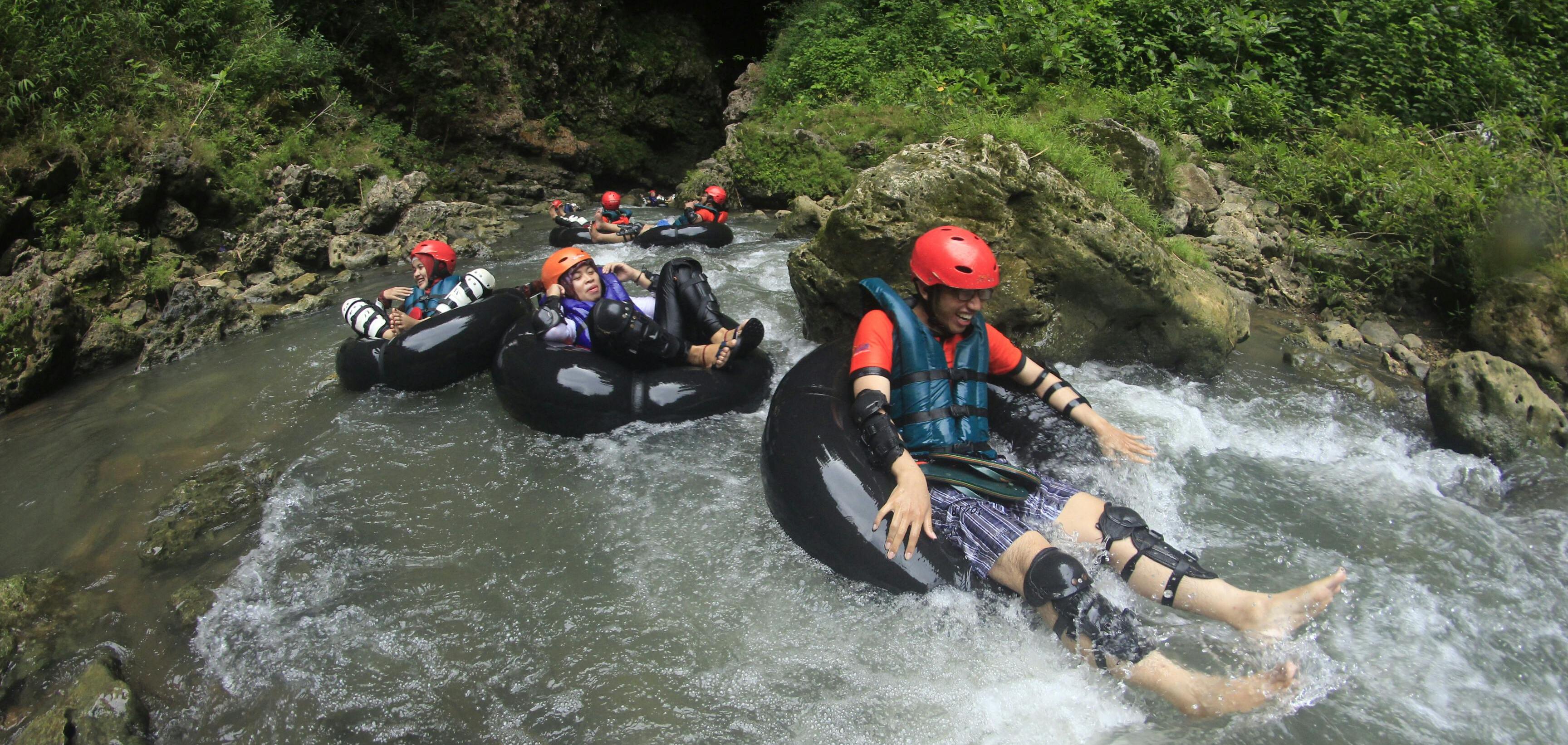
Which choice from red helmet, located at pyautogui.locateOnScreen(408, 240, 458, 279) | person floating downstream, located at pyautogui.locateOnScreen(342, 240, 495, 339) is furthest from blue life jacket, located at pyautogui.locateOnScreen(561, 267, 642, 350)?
red helmet, located at pyautogui.locateOnScreen(408, 240, 458, 279)

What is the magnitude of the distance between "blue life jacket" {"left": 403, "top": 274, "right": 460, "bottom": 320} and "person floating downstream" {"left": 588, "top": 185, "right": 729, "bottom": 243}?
172 inches

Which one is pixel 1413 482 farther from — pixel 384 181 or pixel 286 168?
pixel 286 168

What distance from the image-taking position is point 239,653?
3.21 m

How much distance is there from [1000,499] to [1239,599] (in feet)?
3.08

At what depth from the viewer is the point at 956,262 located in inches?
138

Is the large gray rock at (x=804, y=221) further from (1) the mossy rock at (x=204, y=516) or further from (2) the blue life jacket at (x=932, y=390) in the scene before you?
(1) the mossy rock at (x=204, y=516)

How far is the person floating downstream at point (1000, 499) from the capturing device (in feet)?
8.86

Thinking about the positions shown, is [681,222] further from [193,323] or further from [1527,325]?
[1527,325]

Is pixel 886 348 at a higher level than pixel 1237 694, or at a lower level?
higher

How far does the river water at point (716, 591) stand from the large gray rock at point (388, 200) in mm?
6606

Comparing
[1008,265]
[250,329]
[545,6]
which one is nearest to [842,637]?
[1008,265]

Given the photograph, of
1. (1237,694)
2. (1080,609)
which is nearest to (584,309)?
(1080,609)

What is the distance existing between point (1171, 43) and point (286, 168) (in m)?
13.1

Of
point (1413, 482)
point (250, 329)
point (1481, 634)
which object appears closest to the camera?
point (1481, 634)
